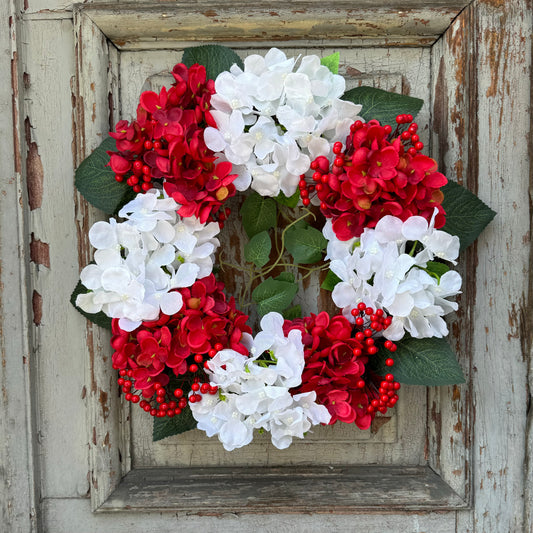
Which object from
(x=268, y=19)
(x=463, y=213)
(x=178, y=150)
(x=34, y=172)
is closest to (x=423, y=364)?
(x=463, y=213)

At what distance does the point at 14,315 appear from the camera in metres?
0.71

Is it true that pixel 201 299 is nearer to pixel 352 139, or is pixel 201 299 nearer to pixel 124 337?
pixel 124 337

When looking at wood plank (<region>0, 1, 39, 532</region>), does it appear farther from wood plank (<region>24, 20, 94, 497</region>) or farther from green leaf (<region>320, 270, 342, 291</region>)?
green leaf (<region>320, 270, 342, 291</region>)

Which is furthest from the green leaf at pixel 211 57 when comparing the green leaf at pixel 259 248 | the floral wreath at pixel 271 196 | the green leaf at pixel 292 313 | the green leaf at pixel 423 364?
the green leaf at pixel 423 364

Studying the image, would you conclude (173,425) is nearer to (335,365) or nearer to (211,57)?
(335,365)

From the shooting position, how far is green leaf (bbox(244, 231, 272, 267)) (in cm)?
65

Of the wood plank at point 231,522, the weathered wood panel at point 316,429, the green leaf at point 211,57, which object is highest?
the green leaf at point 211,57

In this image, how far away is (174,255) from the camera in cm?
61

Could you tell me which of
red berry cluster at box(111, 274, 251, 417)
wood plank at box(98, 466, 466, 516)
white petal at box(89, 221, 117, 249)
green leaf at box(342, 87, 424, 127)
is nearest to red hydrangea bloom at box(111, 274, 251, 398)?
red berry cluster at box(111, 274, 251, 417)

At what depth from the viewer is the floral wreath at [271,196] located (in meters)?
0.59

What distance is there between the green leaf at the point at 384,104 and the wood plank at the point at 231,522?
1.98 ft

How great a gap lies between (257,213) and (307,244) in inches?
3.4

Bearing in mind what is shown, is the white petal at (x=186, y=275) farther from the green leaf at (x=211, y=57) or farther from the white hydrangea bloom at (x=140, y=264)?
the green leaf at (x=211, y=57)

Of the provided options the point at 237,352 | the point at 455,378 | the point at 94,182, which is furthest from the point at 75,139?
the point at 455,378
